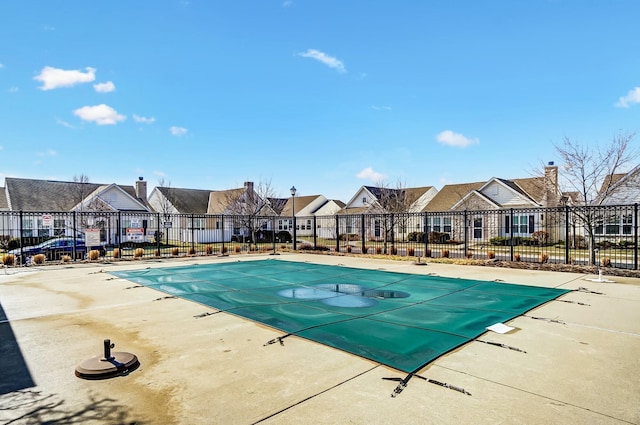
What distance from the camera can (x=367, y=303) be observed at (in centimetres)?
786

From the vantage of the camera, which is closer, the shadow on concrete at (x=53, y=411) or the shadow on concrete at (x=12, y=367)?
the shadow on concrete at (x=53, y=411)

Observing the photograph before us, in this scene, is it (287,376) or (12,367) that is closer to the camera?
(287,376)

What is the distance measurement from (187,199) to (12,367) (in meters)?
37.6

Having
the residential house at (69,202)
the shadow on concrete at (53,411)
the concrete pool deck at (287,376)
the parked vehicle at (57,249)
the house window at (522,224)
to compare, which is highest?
the residential house at (69,202)

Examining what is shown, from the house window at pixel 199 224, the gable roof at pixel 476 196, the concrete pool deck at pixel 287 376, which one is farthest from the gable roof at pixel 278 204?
the concrete pool deck at pixel 287 376

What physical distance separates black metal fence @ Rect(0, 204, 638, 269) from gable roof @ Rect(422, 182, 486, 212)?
1784 mm

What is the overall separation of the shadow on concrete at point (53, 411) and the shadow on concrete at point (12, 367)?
25cm

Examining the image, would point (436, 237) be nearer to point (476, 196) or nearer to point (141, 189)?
point (476, 196)

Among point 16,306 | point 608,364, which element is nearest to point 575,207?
point 608,364

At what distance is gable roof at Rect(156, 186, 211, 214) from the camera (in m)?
38.0

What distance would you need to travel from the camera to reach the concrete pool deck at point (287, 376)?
11.0ft

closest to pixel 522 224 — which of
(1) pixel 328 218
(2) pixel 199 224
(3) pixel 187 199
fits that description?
(1) pixel 328 218

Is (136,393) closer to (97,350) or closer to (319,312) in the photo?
(97,350)

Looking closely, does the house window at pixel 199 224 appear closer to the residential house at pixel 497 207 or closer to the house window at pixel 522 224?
the residential house at pixel 497 207
